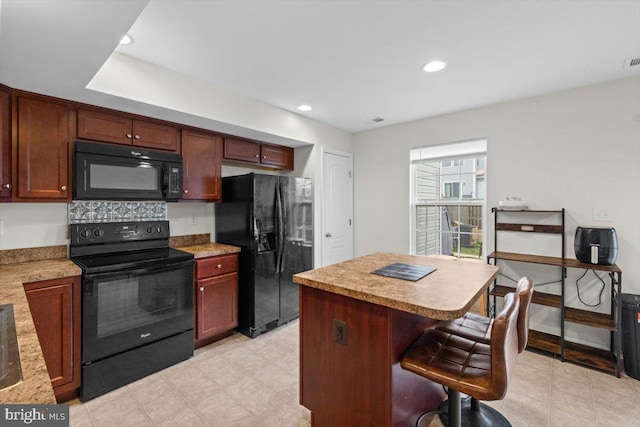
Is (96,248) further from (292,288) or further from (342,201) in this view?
(342,201)

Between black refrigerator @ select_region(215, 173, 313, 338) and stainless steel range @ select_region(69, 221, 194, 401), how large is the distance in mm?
615

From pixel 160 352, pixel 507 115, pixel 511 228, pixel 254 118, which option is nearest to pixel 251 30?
pixel 254 118

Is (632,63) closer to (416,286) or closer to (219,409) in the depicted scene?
(416,286)

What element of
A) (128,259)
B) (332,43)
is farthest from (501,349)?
(128,259)

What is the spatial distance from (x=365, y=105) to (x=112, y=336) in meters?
3.16

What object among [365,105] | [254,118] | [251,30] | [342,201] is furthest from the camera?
[342,201]

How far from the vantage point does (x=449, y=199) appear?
3873mm

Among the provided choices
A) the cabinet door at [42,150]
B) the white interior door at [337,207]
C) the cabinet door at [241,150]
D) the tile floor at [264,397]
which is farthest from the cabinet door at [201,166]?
the tile floor at [264,397]

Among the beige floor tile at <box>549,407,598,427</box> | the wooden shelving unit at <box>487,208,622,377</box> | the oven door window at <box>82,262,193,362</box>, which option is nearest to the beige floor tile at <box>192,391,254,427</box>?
the oven door window at <box>82,262,193,362</box>

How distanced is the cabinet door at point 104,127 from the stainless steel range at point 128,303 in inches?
29.2

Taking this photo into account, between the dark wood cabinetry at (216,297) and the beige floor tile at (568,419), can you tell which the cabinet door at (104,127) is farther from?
the beige floor tile at (568,419)

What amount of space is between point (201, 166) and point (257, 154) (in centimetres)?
75

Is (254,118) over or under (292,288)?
over

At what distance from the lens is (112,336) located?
2.29 meters
